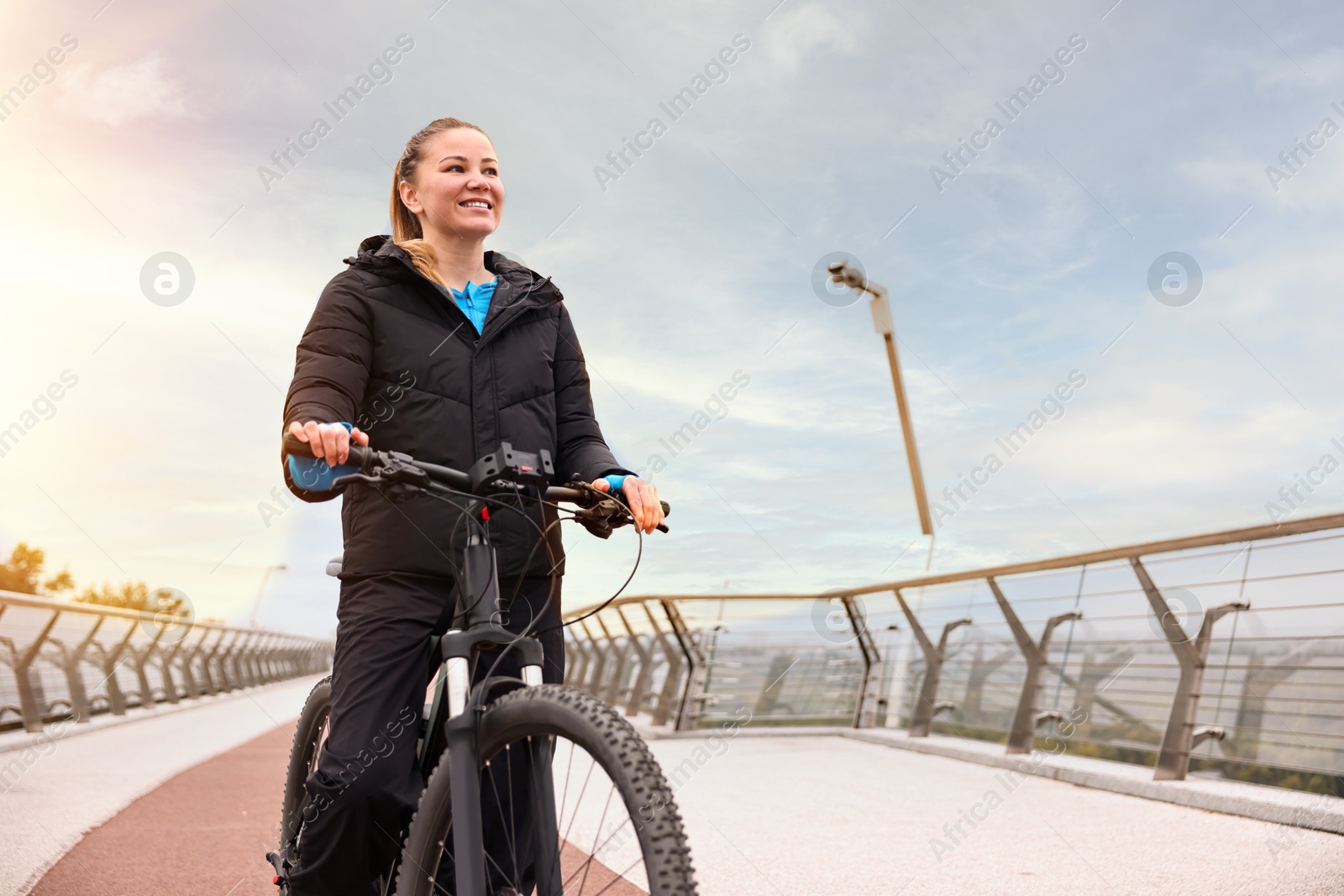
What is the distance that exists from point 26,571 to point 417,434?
69.1 meters

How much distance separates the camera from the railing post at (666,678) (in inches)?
446

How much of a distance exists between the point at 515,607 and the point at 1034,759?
5.61 m

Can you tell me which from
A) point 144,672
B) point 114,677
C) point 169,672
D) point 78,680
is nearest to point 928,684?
point 78,680

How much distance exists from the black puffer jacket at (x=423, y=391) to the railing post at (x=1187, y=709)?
4565 millimetres

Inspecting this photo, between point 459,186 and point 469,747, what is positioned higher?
point 459,186

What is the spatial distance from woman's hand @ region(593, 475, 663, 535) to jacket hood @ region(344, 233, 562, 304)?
1.93ft

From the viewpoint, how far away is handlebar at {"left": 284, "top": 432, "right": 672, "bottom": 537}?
6.01ft

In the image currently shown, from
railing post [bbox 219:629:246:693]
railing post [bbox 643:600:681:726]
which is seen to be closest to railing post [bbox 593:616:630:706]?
railing post [bbox 643:600:681:726]

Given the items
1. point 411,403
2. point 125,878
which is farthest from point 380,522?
point 125,878

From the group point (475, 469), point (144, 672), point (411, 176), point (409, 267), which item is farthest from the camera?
point (144, 672)

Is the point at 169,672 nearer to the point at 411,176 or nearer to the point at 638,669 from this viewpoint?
the point at 638,669

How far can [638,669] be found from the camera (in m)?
13.2

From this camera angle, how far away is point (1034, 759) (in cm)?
688

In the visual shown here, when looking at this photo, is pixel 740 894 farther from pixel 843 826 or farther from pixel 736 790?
pixel 736 790
